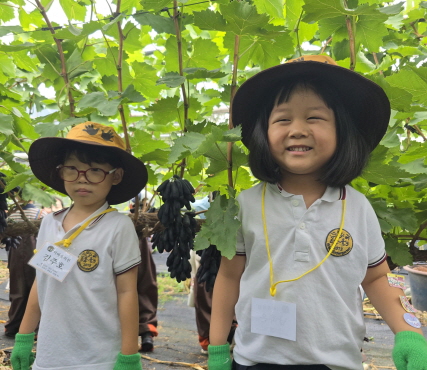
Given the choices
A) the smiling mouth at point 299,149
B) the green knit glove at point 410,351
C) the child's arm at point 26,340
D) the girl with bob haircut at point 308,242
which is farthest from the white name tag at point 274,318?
the child's arm at point 26,340

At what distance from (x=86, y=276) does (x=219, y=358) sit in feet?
1.67

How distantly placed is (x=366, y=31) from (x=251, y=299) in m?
0.91

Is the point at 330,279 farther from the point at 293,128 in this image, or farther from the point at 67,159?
the point at 67,159

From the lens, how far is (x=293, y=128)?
100 centimetres

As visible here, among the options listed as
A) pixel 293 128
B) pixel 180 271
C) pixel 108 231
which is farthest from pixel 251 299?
pixel 108 231

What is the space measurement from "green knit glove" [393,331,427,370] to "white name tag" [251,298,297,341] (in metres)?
0.24

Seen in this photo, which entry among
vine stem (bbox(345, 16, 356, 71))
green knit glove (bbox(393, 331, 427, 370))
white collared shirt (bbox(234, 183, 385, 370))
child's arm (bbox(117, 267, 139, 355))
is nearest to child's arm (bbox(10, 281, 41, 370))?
child's arm (bbox(117, 267, 139, 355))

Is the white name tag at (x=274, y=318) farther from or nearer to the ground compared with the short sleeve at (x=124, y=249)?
nearer to the ground

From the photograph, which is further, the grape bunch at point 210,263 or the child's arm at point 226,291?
the grape bunch at point 210,263

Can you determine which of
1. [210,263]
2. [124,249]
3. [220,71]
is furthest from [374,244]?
[124,249]

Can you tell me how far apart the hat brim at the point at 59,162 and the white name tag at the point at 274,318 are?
655 mm

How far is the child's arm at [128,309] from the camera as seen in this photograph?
4.14 feet

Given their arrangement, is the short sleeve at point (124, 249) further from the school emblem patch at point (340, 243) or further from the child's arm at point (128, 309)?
the school emblem patch at point (340, 243)

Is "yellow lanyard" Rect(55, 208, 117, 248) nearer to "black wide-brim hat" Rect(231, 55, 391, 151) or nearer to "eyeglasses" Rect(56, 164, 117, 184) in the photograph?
"eyeglasses" Rect(56, 164, 117, 184)
